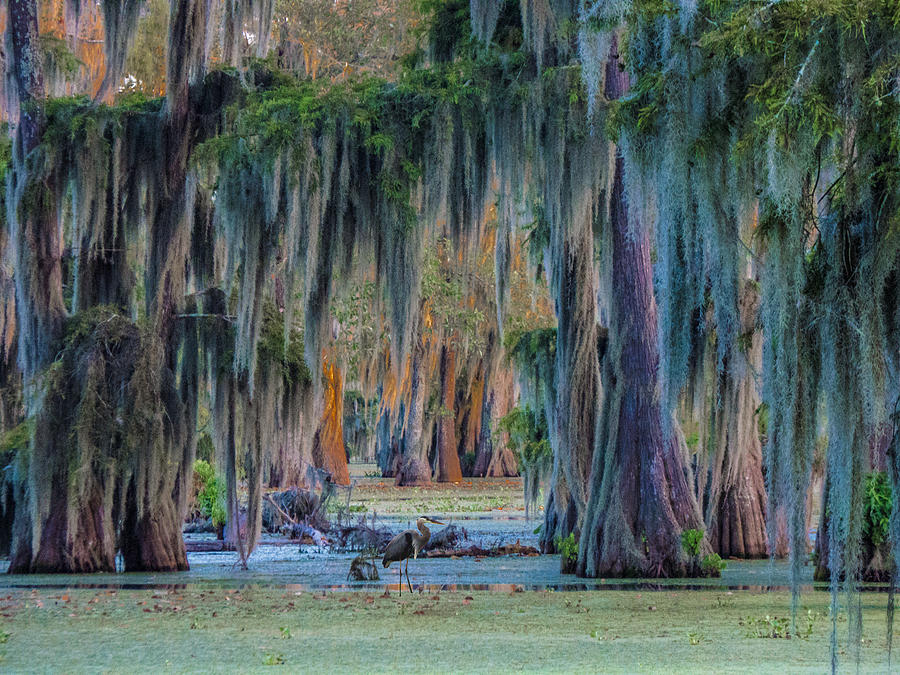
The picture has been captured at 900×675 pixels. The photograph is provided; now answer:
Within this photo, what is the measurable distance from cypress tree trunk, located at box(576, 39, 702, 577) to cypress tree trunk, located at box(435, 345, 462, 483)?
77.1 ft

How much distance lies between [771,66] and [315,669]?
422 cm

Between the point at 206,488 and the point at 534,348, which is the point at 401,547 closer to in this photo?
the point at 534,348

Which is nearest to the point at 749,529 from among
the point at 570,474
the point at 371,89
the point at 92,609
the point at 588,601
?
the point at 570,474

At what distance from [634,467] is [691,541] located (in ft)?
3.02

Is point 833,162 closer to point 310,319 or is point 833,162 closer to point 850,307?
point 850,307

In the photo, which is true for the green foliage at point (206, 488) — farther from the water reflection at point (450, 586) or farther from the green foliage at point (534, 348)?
the water reflection at point (450, 586)

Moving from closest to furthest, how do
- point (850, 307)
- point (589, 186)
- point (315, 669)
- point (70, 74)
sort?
point (850, 307), point (315, 669), point (589, 186), point (70, 74)

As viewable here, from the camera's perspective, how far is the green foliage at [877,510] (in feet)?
37.2

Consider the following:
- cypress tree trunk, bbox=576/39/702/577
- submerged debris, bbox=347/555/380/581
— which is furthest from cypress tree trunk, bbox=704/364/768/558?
submerged debris, bbox=347/555/380/581

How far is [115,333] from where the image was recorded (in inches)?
513

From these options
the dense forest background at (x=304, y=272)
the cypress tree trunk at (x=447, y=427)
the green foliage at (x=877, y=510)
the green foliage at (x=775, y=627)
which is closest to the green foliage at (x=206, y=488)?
the dense forest background at (x=304, y=272)

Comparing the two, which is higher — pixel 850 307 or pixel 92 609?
pixel 850 307

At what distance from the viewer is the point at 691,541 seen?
12.4m

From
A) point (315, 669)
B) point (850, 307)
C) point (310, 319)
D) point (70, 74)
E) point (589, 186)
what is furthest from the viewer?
point (70, 74)
